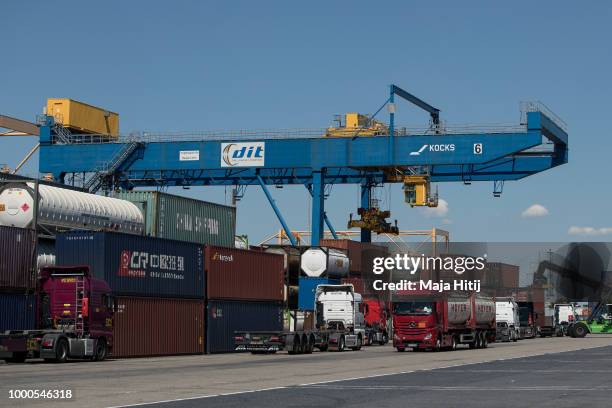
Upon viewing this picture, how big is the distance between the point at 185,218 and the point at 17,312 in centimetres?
1394

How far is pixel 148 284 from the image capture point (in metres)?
41.1

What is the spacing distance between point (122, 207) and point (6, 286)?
9.02m

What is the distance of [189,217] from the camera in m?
48.7

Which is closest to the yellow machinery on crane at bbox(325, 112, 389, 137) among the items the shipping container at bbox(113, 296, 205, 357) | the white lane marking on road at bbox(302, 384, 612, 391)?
the shipping container at bbox(113, 296, 205, 357)

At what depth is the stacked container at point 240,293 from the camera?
1817 inches

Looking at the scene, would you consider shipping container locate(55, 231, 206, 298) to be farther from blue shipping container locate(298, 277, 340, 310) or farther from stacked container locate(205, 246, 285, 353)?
blue shipping container locate(298, 277, 340, 310)

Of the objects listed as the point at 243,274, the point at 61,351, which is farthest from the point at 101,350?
the point at 243,274

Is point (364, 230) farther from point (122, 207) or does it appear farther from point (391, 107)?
point (122, 207)

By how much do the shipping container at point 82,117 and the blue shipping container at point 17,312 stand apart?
30200 millimetres

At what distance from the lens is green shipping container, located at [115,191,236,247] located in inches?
1794

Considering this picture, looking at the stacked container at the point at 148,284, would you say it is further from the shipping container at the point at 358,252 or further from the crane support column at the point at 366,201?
the crane support column at the point at 366,201

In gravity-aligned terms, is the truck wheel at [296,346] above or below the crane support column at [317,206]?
below

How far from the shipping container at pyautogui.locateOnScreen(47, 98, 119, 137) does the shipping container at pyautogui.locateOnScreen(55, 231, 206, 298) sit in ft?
76.8

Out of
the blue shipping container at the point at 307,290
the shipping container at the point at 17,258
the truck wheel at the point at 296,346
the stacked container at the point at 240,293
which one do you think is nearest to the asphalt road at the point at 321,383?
the shipping container at the point at 17,258
